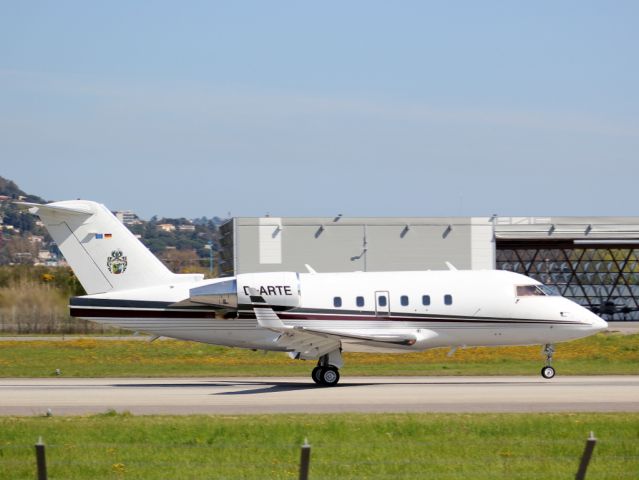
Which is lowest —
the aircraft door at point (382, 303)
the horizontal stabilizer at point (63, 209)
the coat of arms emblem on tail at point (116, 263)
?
the aircraft door at point (382, 303)

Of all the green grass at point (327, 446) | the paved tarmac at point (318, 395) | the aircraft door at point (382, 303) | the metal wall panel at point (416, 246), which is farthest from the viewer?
the metal wall panel at point (416, 246)

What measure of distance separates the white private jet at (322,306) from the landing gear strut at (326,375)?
27mm

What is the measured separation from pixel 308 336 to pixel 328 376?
1584mm

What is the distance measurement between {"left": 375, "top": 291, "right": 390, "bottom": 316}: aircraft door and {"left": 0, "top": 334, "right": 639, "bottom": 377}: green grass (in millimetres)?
4019

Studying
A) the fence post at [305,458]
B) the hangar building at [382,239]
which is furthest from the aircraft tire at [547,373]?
the hangar building at [382,239]

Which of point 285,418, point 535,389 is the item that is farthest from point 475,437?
point 535,389

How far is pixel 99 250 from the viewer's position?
29109 millimetres

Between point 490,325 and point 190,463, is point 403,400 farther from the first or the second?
point 190,463

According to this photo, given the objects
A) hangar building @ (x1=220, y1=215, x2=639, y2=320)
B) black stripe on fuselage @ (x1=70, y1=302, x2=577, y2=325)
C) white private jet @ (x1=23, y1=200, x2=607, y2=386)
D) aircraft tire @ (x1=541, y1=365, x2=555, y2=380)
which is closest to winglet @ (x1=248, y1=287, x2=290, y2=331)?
white private jet @ (x1=23, y1=200, x2=607, y2=386)

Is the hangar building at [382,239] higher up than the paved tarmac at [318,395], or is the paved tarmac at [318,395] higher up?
the hangar building at [382,239]

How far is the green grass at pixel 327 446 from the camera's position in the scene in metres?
14.5

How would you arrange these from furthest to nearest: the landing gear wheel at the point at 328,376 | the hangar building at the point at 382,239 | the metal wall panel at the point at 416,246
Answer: the metal wall panel at the point at 416,246
the hangar building at the point at 382,239
the landing gear wheel at the point at 328,376

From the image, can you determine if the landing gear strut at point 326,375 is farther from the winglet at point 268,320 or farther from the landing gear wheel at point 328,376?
the winglet at point 268,320

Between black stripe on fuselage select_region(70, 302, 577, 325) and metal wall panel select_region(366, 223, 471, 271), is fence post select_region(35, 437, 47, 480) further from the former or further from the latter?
metal wall panel select_region(366, 223, 471, 271)
